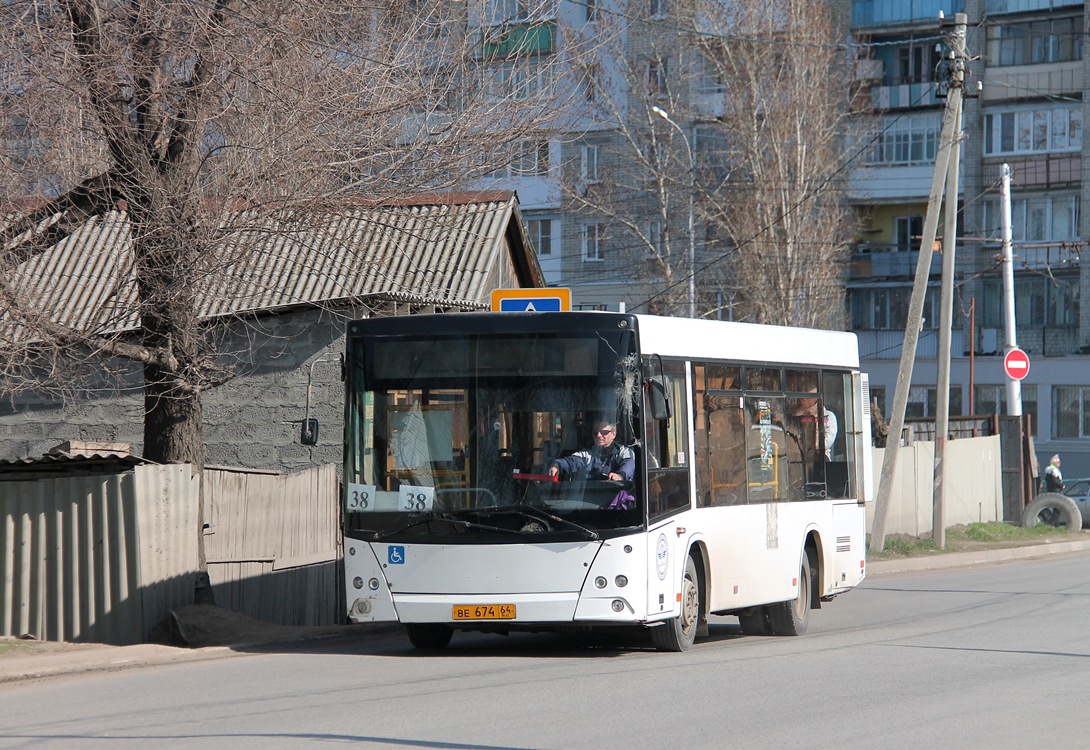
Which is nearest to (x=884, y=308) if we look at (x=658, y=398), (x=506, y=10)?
(x=506, y=10)

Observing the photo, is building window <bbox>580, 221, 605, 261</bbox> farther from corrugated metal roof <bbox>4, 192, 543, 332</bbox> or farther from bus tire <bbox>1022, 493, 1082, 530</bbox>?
corrugated metal roof <bbox>4, 192, 543, 332</bbox>

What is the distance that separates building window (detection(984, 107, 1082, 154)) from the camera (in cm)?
5088

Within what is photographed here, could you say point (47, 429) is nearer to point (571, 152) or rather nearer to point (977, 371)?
point (571, 152)

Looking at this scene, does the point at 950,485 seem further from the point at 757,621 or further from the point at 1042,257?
the point at 1042,257

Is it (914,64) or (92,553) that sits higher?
(914,64)

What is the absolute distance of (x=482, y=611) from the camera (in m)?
11.5

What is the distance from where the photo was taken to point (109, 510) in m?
13.7

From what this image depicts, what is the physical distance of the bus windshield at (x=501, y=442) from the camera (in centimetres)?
1152

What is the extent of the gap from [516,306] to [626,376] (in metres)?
2.64

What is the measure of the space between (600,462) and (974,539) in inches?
754

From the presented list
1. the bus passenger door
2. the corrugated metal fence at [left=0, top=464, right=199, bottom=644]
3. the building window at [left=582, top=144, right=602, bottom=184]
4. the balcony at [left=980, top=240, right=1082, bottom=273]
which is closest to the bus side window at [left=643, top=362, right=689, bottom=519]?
the bus passenger door

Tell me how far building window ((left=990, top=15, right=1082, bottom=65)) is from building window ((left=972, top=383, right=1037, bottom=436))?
445 inches

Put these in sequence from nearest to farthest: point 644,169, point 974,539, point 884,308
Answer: point 974,539 < point 644,169 < point 884,308

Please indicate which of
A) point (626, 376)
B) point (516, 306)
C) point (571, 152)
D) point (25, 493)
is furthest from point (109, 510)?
point (571, 152)
